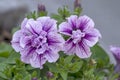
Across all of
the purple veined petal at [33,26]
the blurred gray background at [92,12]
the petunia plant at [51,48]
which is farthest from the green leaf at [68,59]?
the blurred gray background at [92,12]

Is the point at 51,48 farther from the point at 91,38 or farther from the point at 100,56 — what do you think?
the point at 100,56

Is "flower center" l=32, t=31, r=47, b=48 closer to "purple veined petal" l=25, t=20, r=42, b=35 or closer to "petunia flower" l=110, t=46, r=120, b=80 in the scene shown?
"purple veined petal" l=25, t=20, r=42, b=35

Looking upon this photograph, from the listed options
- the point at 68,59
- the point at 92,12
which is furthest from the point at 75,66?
the point at 92,12

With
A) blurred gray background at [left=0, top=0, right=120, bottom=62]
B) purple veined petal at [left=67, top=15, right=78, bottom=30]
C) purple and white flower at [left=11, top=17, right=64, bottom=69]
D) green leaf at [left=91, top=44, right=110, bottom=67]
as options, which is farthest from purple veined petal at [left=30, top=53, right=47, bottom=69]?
blurred gray background at [left=0, top=0, right=120, bottom=62]

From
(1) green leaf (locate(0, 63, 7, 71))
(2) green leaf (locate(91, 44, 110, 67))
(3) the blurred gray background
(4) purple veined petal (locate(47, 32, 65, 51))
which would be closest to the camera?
(4) purple veined petal (locate(47, 32, 65, 51))

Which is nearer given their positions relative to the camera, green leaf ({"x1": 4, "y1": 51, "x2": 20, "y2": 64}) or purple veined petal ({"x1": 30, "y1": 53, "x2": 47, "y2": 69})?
purple veined petal ({"x1": 30, "y1": 53, "x2": 47, "y2": 69})

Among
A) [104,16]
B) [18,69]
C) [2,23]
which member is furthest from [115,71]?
[104,16]

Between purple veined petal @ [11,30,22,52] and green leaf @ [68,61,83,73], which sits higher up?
purple veined petal @ [11,30,22,52]

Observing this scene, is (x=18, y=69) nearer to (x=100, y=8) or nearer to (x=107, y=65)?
(x=107, y=65)

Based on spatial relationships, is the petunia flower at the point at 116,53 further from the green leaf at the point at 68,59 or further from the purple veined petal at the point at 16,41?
the purple veined petal at the point at 16,41
